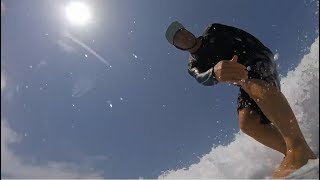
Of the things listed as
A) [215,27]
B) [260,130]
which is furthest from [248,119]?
[215,27]

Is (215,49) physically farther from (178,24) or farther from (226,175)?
(226,175)

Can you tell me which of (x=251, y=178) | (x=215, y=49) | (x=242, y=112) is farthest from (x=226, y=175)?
(x=215, y=49)

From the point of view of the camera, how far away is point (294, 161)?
3.14 meters

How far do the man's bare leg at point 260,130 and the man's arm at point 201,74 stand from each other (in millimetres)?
635

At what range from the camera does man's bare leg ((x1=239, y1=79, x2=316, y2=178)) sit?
3094 millimetres

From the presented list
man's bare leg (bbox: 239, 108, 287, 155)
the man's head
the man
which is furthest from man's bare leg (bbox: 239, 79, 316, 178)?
the man's head

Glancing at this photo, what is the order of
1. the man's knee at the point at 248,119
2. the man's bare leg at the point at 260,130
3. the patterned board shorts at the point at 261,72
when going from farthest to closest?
1. the man's knee at the point at 248,119
2. the man's bare leg at the point at 260,130
3. the patterned board shorts at the point at 261,72

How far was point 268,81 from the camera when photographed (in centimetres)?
377

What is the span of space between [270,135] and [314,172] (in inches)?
72.4

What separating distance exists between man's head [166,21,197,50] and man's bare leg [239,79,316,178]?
1071mm

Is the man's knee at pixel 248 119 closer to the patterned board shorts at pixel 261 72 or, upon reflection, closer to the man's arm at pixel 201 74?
the patterned board shorts at pixel 261 72

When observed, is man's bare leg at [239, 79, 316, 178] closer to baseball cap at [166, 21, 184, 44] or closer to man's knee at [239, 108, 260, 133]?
man's knee at [239, 108, 260, 133]

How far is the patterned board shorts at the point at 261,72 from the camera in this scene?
3.79 metres

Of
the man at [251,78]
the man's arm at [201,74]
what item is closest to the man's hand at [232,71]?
the man at [251,78]
